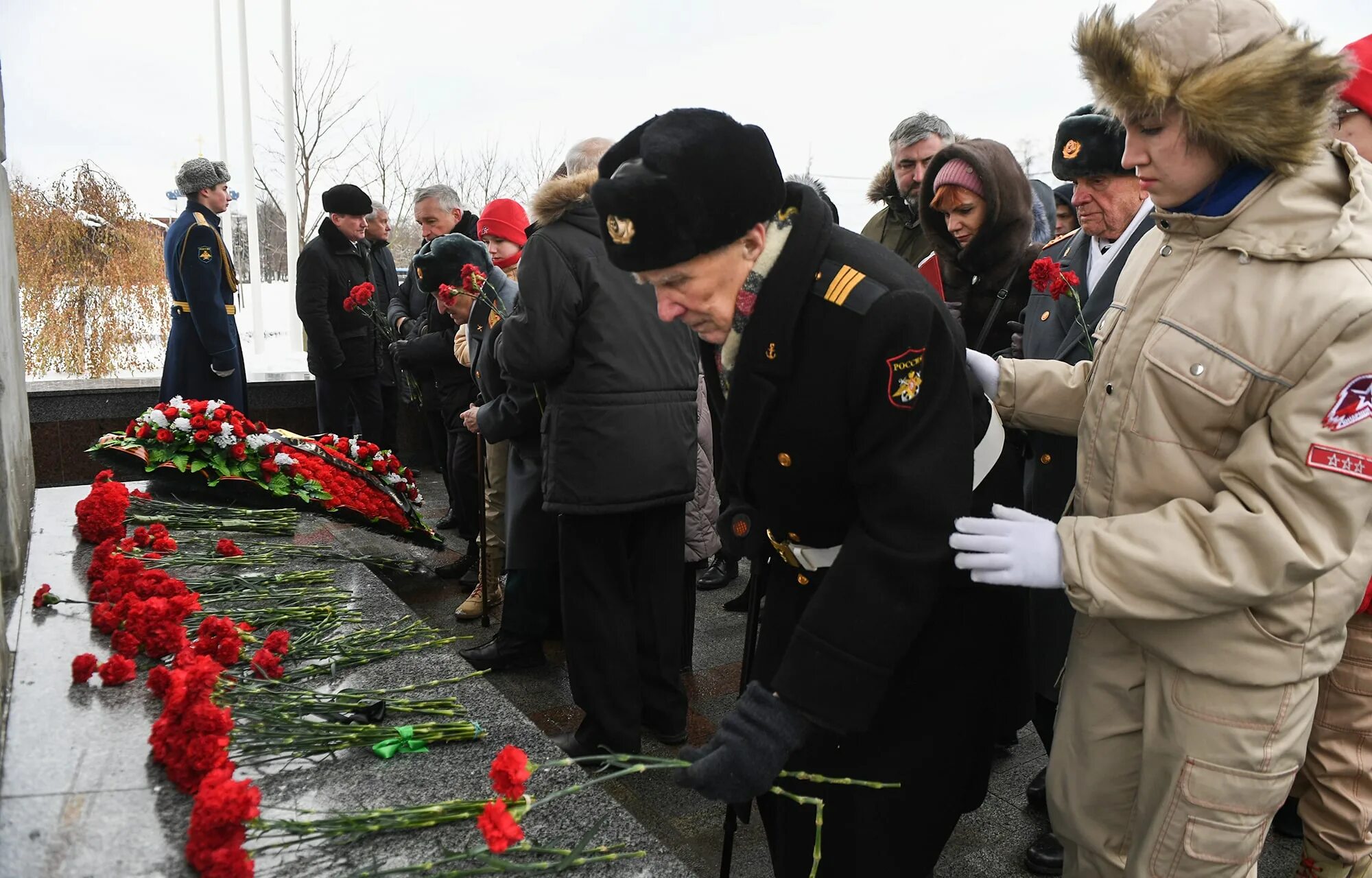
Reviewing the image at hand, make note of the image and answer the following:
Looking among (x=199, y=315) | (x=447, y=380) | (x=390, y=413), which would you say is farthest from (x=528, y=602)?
(x=390, y=413)

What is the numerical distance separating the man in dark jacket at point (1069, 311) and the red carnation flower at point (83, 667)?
2434 mm

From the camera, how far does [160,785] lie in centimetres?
213

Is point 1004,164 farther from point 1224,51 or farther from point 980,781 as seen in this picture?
point 980,781

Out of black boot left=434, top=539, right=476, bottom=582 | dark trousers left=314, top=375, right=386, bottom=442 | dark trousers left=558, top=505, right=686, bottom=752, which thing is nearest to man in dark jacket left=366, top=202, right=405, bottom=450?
dark trousers left=314, top=375, right=386, bottom=442

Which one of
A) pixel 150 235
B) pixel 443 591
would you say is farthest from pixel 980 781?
pixel 150 235

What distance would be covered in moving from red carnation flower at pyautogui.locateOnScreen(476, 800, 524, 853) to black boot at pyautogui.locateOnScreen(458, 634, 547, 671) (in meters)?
2.79

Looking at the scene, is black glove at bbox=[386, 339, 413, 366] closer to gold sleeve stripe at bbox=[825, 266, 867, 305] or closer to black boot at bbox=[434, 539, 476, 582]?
black boot at bbox=[434, 539, 476, 582]

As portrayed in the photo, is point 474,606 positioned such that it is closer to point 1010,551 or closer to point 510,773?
point 510,773

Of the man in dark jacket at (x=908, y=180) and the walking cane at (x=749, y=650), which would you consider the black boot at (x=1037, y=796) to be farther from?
the man in dark jacket at (x=908, y=180)

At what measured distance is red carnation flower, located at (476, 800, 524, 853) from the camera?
1480 millimetres

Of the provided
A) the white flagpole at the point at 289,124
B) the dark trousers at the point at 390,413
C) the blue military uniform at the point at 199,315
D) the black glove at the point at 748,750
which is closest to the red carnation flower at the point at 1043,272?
the black glove at the point at 748,750

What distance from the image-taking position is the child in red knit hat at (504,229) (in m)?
4.49

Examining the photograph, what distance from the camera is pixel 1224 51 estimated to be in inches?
62.2

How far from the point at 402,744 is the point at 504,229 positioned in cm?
278
